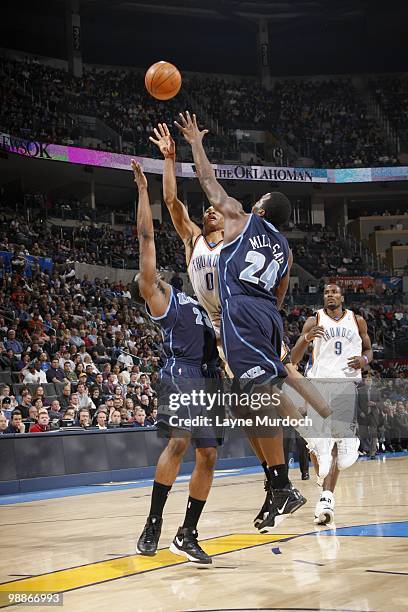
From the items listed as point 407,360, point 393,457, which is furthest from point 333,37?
point 393,457

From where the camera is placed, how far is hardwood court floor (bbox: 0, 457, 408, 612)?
436 centimetres

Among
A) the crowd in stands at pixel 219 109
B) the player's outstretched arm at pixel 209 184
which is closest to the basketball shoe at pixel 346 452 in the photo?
the player's outstretched arm at pixel 209 184

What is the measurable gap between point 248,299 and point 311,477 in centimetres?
927

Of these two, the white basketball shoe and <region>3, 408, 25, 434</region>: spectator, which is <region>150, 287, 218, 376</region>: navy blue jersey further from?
<region>3, 408, 25, 434</region>: spectator

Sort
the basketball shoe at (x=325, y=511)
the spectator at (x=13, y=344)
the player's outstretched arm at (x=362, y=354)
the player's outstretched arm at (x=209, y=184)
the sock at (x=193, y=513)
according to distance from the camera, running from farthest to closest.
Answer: the spectator at (x=13, y=344), the player's outstretched arm at (x=362, y=354), the basketball shoe at (x=325, y=511), the sock at (x=193, y=513), the player's outstretched arm at (x=209, y=184)

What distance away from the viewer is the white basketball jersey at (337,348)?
815cm

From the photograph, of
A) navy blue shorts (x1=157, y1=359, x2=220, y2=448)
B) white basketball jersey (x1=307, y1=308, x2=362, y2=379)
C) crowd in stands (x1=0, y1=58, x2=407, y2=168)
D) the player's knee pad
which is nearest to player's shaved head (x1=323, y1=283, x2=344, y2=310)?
white basketball jersey (x1=307, y1=308, x2=362, y2=379)

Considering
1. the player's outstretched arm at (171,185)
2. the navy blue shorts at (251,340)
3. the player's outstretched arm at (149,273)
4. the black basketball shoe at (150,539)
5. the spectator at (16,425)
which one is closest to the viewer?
the navy blue shorts at (251,340)

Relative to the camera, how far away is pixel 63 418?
1416 centimetres

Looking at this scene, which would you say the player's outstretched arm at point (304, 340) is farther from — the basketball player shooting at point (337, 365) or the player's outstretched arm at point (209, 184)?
the player's outstretched arm at point (209, 184)

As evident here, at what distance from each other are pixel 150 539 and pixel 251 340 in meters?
1.60

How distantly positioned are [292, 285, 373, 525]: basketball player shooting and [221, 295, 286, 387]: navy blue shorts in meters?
2.60

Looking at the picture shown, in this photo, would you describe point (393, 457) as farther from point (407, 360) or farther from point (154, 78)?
point (154, 78)

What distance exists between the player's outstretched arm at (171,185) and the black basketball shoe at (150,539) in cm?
233
